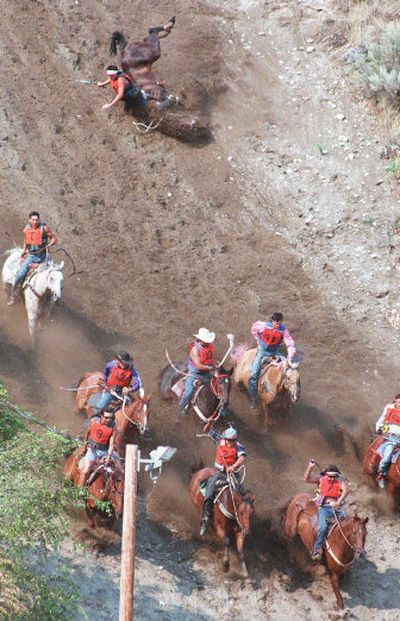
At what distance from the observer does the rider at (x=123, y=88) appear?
2609 cm

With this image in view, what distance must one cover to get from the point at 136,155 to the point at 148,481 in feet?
31.0

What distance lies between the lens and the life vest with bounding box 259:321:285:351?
837 inches

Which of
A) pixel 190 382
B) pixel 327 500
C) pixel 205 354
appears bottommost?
pixel 190 382

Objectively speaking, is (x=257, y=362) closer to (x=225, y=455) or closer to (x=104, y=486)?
(x=225, y=455)

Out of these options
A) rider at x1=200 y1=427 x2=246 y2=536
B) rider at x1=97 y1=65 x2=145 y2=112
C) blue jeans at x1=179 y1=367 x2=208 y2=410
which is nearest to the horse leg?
rider at x1=200 y1=427 x2=246 y2=536

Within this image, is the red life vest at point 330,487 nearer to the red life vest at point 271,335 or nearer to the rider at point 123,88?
the red life vest at point 271,335

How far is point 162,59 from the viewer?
94.8 feet

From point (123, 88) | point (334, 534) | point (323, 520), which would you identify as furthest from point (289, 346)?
point (123, 88)

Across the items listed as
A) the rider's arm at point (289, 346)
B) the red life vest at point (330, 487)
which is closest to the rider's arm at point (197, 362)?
the rider's arm at point (289, 346)

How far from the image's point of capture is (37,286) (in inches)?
Result: 834

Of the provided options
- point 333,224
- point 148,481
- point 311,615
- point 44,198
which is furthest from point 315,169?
point 311,615

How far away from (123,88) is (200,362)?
27.6 feet

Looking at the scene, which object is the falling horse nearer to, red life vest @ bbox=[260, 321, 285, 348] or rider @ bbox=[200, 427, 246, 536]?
red life vest @ bbox=[260, 321, 285, 348]

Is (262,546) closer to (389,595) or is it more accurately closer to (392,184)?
(389,595)
